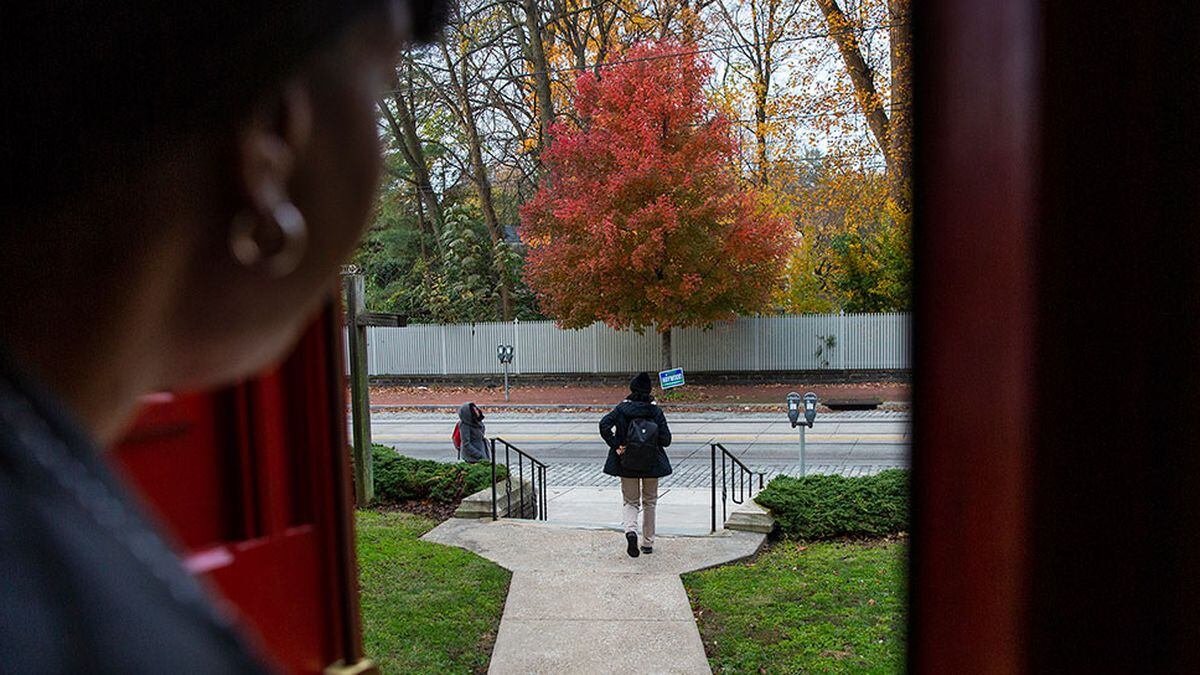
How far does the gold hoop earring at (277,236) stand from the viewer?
1.21 ft

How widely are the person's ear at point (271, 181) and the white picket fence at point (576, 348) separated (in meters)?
17.4

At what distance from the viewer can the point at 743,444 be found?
12.0 metres

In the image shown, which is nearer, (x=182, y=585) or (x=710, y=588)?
(x=182, y=585)

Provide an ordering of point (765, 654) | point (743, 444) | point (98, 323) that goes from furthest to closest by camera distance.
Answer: point (743, 444) < point (765, 654) < point (98, 323)

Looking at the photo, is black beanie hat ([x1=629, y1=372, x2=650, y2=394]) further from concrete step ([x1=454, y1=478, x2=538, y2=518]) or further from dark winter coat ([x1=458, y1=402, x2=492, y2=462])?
dark winter coat ([x1=458, y1=402, x2=492, y2=462])

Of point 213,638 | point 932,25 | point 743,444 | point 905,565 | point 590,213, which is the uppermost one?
point 590,213

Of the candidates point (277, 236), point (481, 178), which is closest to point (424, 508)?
point (277, 236)

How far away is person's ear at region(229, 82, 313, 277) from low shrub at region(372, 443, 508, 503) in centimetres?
776

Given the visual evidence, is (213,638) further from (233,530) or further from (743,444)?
(743,444)

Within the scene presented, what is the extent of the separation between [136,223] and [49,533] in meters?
0.13

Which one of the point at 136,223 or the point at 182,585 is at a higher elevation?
the point at 136,223

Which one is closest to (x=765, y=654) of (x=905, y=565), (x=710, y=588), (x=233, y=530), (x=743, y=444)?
(x=710, y=588)

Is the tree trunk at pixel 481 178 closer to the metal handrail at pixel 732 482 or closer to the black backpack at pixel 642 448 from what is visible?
the metal handrail at pixel 732 482

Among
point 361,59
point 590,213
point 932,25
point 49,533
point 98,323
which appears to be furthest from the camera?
point 590,213
